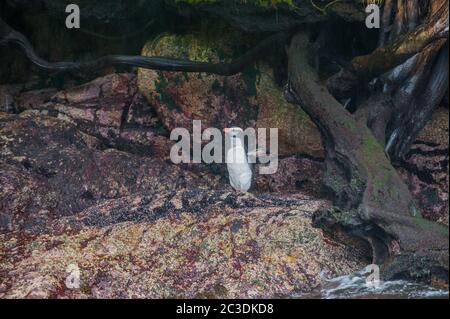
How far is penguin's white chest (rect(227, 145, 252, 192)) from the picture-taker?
8.57 metres

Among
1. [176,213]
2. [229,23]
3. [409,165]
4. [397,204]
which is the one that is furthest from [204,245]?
[229,23]

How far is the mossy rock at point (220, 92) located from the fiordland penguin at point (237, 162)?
0.49 meters

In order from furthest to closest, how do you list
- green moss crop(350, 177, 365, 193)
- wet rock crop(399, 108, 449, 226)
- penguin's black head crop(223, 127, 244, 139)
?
penguin's black head crop(223, 127, 244, 139)
wet rock crop(399, 108, 449, 226)
green moss crop(350, 177, 365, 193)

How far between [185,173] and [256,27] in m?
2.30

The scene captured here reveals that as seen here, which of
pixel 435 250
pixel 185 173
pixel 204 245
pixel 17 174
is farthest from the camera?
pixel 185 173

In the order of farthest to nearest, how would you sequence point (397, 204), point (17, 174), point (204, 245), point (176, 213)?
point (17, 174)
point (176, 213)
point (204, 245)
point (397, 204)

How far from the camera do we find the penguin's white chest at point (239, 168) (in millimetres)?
8570

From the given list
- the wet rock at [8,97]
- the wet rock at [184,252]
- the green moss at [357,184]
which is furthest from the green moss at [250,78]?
the wet rock at [8,97]

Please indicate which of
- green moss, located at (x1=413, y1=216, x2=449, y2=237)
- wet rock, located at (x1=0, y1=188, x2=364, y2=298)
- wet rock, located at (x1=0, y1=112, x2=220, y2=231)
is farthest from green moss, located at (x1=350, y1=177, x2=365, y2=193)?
wet rock, located at (x1=0, y1=112, x2=220, y2=231)

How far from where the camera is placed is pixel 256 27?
26.7ft

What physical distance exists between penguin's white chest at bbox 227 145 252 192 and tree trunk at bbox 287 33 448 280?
114cm

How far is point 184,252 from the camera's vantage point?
6.88 metres

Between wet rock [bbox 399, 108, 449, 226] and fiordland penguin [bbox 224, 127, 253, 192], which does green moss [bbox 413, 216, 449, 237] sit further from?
fiordland penguin [bbox 224, 127, 253, 192]

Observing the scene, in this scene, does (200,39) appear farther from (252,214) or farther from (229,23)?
(252,214)
